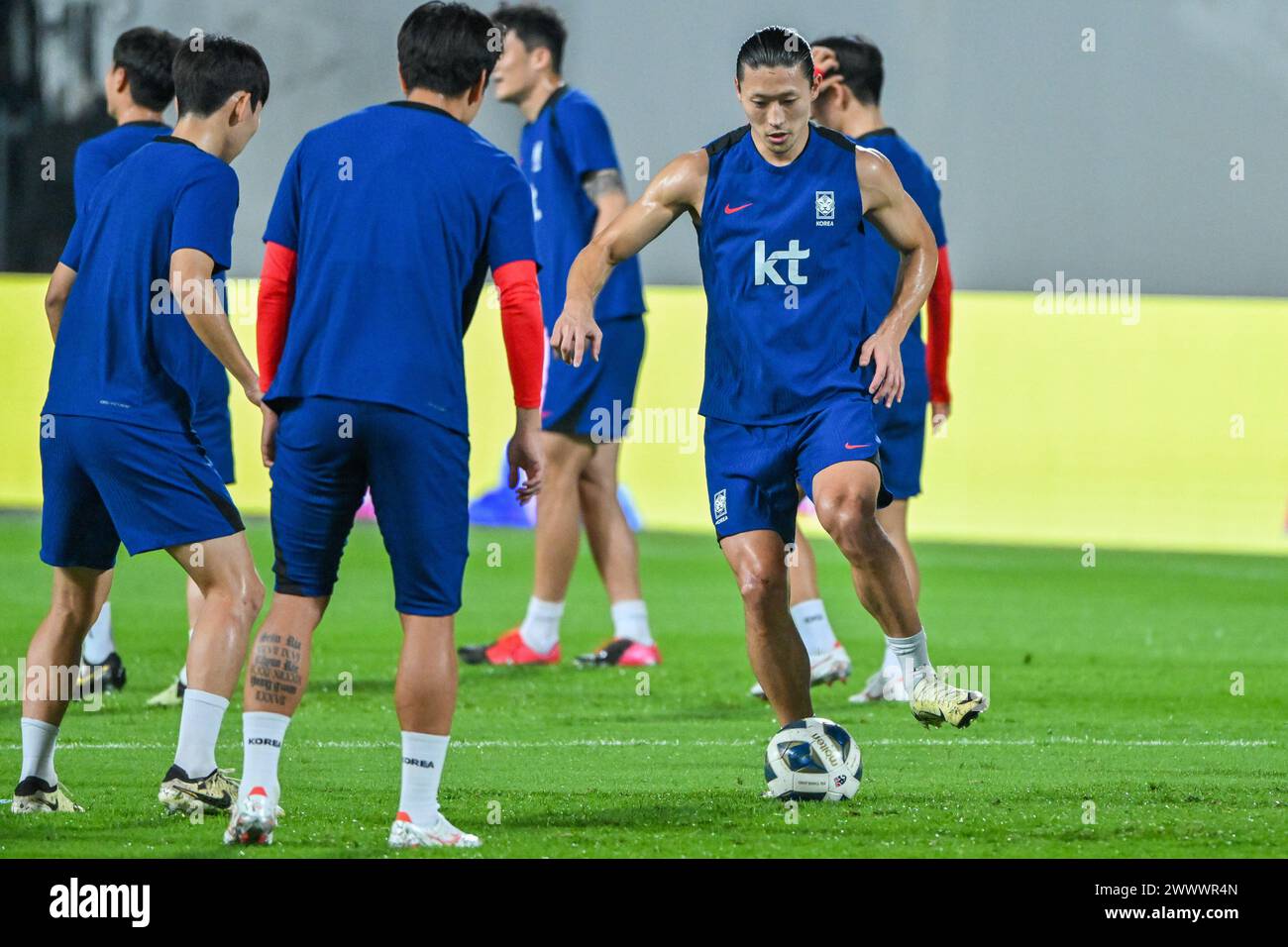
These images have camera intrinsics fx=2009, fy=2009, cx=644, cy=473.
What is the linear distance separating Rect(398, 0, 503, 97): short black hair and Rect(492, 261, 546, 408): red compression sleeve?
462 mm

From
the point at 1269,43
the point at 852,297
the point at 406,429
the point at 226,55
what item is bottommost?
the point at 406,429

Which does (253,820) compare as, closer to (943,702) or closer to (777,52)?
(943,702)

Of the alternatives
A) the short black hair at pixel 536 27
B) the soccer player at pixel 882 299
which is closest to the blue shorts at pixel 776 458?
the soccer player at pixel 882 299

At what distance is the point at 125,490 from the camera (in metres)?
5.15

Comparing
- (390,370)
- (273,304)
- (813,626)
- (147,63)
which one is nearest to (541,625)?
(813,626)

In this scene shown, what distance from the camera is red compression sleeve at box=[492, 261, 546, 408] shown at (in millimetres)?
4797

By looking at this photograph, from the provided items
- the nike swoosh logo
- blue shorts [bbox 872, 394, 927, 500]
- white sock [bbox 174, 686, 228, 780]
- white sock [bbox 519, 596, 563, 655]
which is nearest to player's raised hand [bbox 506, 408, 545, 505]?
white sock [bbox 174, 686, 228, 780]

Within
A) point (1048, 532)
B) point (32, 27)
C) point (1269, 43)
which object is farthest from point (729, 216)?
point (32, 27)

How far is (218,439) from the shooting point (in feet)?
23.8

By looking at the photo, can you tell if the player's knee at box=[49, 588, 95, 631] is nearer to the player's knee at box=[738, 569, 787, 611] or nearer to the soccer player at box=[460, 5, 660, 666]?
the player's knee at box=[738, 569, 787, 611]

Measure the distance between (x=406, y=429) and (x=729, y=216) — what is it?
52.8 inches

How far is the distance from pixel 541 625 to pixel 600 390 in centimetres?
104
